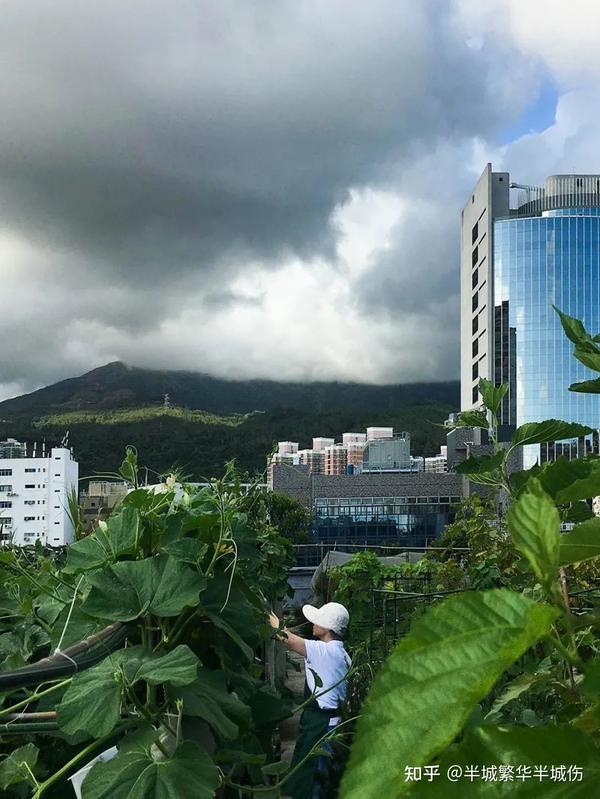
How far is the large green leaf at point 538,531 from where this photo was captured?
0.27 meters

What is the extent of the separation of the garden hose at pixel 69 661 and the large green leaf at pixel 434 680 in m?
0.50

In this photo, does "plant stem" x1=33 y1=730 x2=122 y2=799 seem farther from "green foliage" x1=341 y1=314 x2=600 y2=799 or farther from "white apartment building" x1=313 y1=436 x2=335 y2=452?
"white apartment building" x1=313 y1=436 x2=335 y2=452

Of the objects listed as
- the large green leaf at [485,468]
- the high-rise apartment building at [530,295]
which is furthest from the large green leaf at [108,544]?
the high-rise apartment building at [530,295]

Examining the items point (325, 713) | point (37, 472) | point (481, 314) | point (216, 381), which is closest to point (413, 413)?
point (481, 314)

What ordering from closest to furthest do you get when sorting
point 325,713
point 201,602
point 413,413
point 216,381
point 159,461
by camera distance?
point 201,602 → point 159,461 → point 325,713 → point 413,413 → point 216,381

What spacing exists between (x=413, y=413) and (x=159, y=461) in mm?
69169

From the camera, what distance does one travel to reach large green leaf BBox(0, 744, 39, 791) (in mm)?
832

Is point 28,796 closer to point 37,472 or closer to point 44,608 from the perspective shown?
point 44,608

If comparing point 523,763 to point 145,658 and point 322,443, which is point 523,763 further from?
point 322,443

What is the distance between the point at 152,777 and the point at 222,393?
118792mm

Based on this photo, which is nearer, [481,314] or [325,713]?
[325,713]

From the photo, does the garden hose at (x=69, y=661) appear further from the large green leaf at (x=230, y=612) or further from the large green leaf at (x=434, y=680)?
the large green leaf at (x=434, y=680)

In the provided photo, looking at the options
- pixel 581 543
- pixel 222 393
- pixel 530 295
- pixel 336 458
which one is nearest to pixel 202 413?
pixel 530 295

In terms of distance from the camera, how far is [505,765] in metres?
0.24
